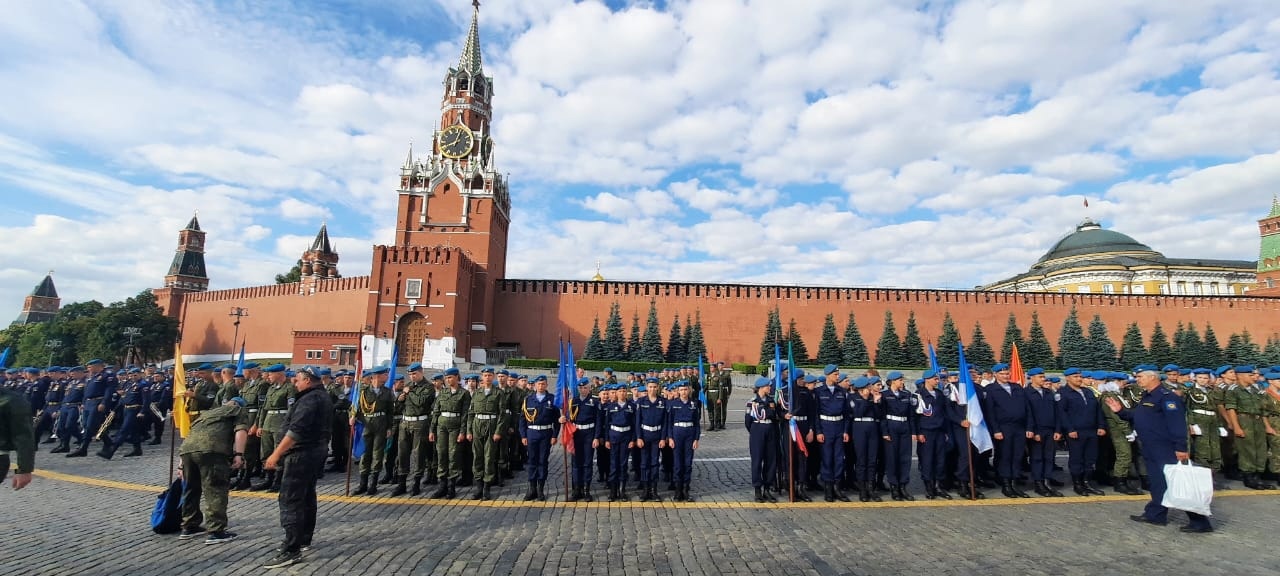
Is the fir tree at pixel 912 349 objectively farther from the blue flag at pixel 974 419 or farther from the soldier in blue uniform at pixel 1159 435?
the soldier in blue uniform at pixel 1159 435

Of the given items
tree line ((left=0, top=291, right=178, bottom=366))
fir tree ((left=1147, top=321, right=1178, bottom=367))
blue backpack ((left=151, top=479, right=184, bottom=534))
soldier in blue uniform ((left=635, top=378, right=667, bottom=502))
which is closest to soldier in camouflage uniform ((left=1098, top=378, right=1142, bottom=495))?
soldier in blue uniform ((left=635, top=378, right=667, bottom=502))

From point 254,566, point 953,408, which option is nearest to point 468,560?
point 254,566

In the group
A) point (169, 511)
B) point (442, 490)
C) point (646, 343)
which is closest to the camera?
point (169, 511)

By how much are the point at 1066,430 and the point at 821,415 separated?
3116mm

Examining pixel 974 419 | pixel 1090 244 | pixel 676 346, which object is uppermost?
pixel 1090 244

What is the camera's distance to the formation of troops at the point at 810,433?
730cm

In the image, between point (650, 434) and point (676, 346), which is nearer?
point (650, 434)

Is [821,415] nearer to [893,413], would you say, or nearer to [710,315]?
[893,413]

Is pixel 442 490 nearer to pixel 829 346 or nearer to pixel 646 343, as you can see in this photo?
pixel 646 343

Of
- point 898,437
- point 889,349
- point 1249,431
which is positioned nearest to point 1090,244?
point 889,349

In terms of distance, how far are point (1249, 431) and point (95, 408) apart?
57.3ft

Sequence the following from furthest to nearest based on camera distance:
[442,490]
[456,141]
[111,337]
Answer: [111,337]
[456,141]
[442,490]

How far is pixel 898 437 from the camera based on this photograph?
736cm

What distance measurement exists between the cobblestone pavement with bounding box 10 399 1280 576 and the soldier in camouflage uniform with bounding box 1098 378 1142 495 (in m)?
0.43
